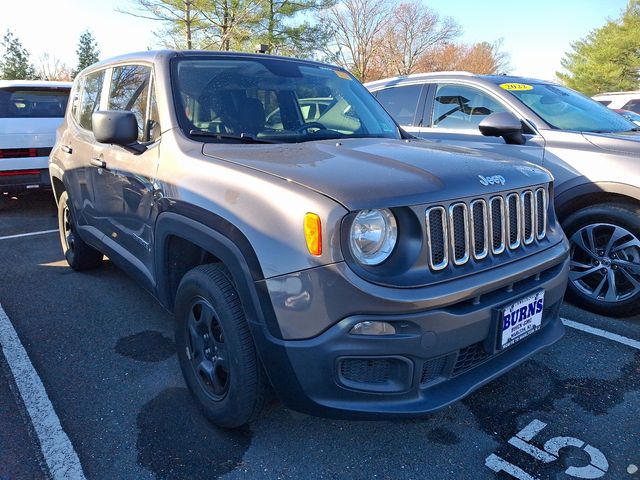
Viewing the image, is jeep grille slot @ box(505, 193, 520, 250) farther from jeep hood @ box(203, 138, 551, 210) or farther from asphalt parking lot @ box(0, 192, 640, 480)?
asphalt parking lot @ box(0, 192, 640, 480)

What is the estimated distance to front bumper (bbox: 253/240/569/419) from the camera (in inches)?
70.9

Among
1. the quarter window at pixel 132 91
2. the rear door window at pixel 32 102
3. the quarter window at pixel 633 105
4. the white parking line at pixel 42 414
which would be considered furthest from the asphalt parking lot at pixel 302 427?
the quarter window at pixel 633 105

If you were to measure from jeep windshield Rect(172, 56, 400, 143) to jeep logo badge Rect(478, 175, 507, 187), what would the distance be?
1.03 m

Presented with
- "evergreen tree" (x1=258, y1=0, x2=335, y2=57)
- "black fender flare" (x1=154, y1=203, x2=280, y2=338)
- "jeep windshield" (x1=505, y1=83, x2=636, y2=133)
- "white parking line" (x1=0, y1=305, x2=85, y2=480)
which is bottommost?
"white parking line" (x1=0, y1=305, x2=85, y2=480)

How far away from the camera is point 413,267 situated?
1896 millimetres

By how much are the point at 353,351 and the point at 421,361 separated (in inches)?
11.0

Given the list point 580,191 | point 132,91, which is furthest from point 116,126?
point 580,191

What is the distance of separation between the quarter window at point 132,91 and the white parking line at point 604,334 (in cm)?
326

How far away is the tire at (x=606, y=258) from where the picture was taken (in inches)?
139

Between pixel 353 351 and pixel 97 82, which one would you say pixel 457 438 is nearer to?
pixel 353 351

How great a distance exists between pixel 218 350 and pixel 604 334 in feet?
9.12

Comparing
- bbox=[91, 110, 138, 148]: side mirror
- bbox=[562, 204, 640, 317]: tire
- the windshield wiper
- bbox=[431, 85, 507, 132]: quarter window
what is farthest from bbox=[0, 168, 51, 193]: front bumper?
bbox=[562, 204, 640, 317]: tire

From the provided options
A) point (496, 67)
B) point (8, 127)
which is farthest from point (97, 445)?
point (496, 67)

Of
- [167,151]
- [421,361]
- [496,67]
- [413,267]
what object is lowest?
[421,361]
